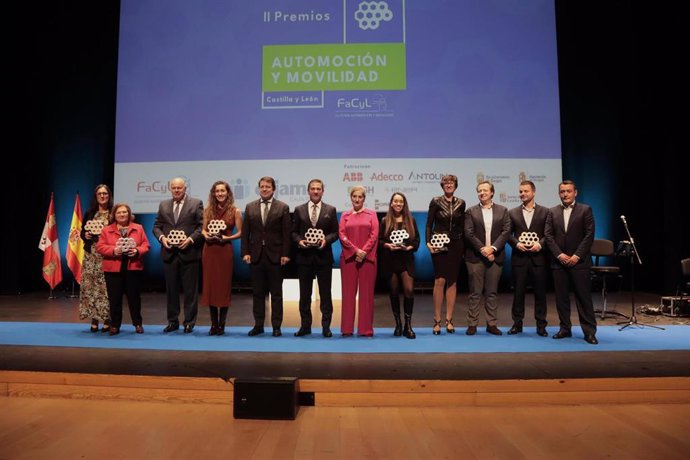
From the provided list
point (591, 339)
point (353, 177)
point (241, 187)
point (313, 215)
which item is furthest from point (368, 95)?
point (591, 339)

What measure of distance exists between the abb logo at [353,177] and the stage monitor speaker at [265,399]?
4.46 meters

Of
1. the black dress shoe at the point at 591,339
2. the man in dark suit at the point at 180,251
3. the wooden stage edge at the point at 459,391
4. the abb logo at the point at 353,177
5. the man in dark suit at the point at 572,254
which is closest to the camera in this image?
the wooden stage edge at the point at 459,391

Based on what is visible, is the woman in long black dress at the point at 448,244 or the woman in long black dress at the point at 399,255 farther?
the woman in long black dress at the point at 448,244

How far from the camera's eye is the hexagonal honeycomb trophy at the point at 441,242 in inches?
Answer: 165

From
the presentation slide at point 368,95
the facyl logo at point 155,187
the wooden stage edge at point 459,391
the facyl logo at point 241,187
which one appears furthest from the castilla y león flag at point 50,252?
the wooden stage edge at point 459,391

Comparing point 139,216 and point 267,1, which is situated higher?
point 267,1

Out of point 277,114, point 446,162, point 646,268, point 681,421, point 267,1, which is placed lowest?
point 681,421

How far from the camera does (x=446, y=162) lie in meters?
6.71

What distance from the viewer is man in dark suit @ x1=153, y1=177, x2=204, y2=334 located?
14.1 feet

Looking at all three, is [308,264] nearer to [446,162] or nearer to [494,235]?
[494,235]

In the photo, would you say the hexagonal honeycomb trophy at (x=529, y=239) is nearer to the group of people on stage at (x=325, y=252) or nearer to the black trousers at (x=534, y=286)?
the group of people on stage at (x=325, y=252)

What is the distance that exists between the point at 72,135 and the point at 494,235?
25.3ft

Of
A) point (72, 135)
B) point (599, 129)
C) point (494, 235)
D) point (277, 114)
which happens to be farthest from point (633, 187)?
point (72, 135)

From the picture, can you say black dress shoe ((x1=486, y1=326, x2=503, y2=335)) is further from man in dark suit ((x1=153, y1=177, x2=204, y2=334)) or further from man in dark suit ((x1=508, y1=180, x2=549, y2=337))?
man in dark suit ((x1=153, y1=177, x2=204, y2=334))
